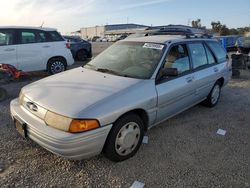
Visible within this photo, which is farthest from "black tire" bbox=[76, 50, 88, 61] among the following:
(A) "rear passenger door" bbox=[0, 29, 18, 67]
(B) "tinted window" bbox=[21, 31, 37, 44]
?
(A) "rear passenger door" bbox=[0, 29, 18, 67]

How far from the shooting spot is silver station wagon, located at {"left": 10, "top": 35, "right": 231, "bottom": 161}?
2734mm

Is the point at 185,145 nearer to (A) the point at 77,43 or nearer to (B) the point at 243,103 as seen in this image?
(B) the point at 243,103

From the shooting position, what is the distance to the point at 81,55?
548 inches

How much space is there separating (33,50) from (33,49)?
1.2 inches

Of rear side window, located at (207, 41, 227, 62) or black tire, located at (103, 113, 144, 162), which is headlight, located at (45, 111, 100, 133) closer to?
black tire, located at (103, 113, 144, 162)

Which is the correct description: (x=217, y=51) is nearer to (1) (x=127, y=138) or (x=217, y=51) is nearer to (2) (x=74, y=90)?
(1) (x=127, y=138)

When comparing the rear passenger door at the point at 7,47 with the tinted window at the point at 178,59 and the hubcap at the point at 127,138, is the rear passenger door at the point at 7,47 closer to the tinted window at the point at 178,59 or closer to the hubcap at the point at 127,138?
the tinted window at the point at 178,59

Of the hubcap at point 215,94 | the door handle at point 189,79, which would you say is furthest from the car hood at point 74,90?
the hubcap at point 215,94

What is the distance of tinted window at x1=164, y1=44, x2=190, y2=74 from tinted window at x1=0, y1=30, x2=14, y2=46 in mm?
5318

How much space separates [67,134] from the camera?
2662mm

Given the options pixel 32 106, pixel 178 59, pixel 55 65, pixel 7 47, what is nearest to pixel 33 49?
pixel 7 47

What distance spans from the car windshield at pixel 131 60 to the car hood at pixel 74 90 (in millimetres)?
193

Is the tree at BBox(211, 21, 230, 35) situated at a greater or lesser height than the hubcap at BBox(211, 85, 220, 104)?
greater

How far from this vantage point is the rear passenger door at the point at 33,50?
7.50 m
